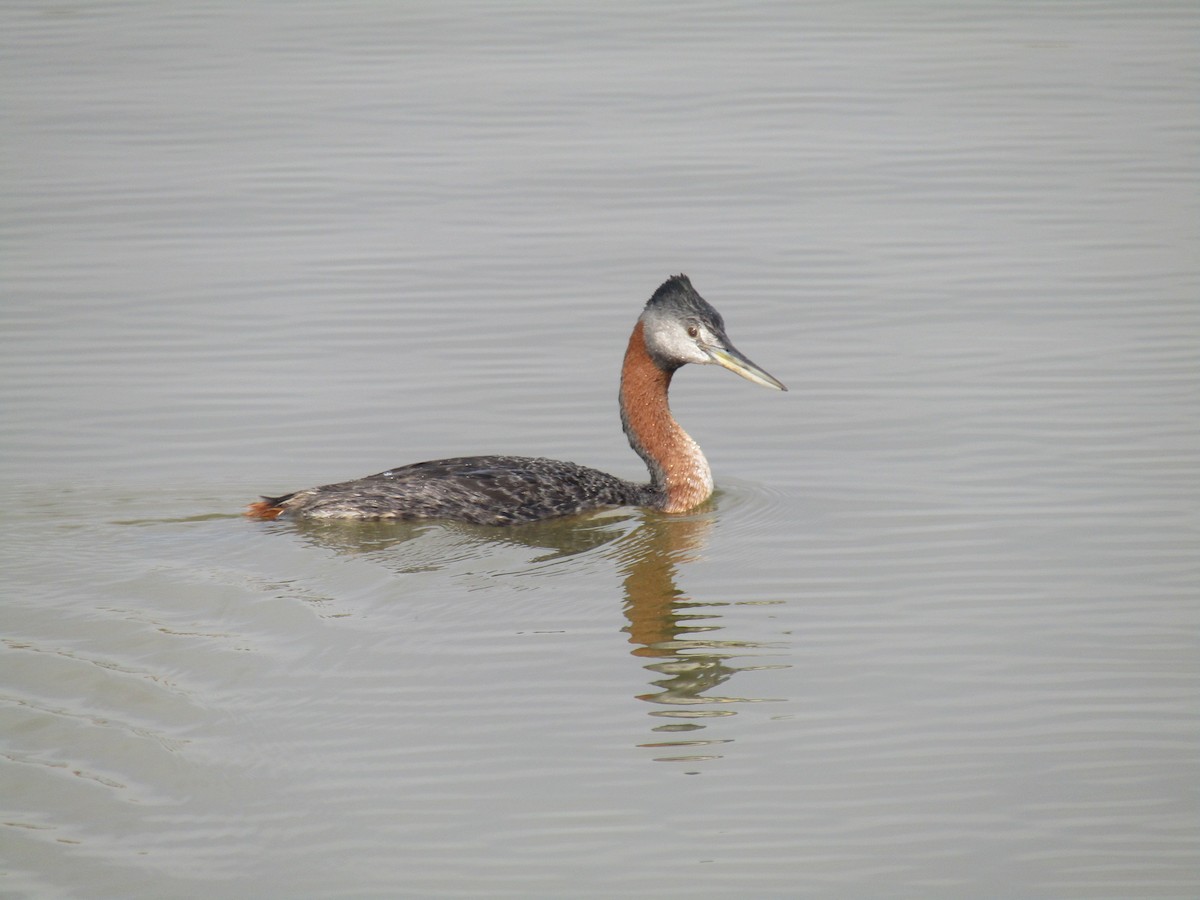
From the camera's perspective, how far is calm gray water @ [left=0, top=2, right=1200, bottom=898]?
538cm

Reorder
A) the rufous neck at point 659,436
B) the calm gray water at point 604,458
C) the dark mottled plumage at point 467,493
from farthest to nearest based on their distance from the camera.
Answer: the rufous neck at point 659,436
the dark mottled plumage at point 467,493
the calm gray water at point 604,458

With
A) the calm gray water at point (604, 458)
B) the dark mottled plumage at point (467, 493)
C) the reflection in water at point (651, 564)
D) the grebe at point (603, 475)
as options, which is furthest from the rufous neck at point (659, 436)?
the dark mottled plumage at point (467, 493)

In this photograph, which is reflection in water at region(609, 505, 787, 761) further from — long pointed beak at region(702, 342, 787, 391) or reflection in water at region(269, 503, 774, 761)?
long pointed beak at region(702, 342, 787, 391)

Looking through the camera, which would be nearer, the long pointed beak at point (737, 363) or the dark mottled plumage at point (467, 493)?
the dark mottled plumage at point (467, 493)

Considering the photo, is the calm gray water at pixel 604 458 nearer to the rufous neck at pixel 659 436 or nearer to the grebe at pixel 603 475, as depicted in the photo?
the grebe at pixel 603 475

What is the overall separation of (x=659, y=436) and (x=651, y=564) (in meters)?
1.43

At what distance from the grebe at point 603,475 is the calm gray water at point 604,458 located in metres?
0.15

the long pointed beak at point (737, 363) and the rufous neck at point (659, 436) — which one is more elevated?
the long pointed beak at point (737, 363)

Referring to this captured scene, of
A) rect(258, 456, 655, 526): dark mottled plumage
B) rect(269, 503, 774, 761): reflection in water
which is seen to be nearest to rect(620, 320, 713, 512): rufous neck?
rect(269, 503, 774, 761): reflection in water

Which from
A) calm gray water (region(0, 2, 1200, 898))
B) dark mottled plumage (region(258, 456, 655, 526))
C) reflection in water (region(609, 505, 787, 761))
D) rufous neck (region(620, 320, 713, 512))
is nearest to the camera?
calm gray water (region(0, 2, 1200, 898))

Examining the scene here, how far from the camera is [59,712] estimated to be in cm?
603

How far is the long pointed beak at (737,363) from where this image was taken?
29.8ft

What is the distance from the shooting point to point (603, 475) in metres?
9.18

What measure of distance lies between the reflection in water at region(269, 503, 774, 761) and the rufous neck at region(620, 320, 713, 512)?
0.15 meters
